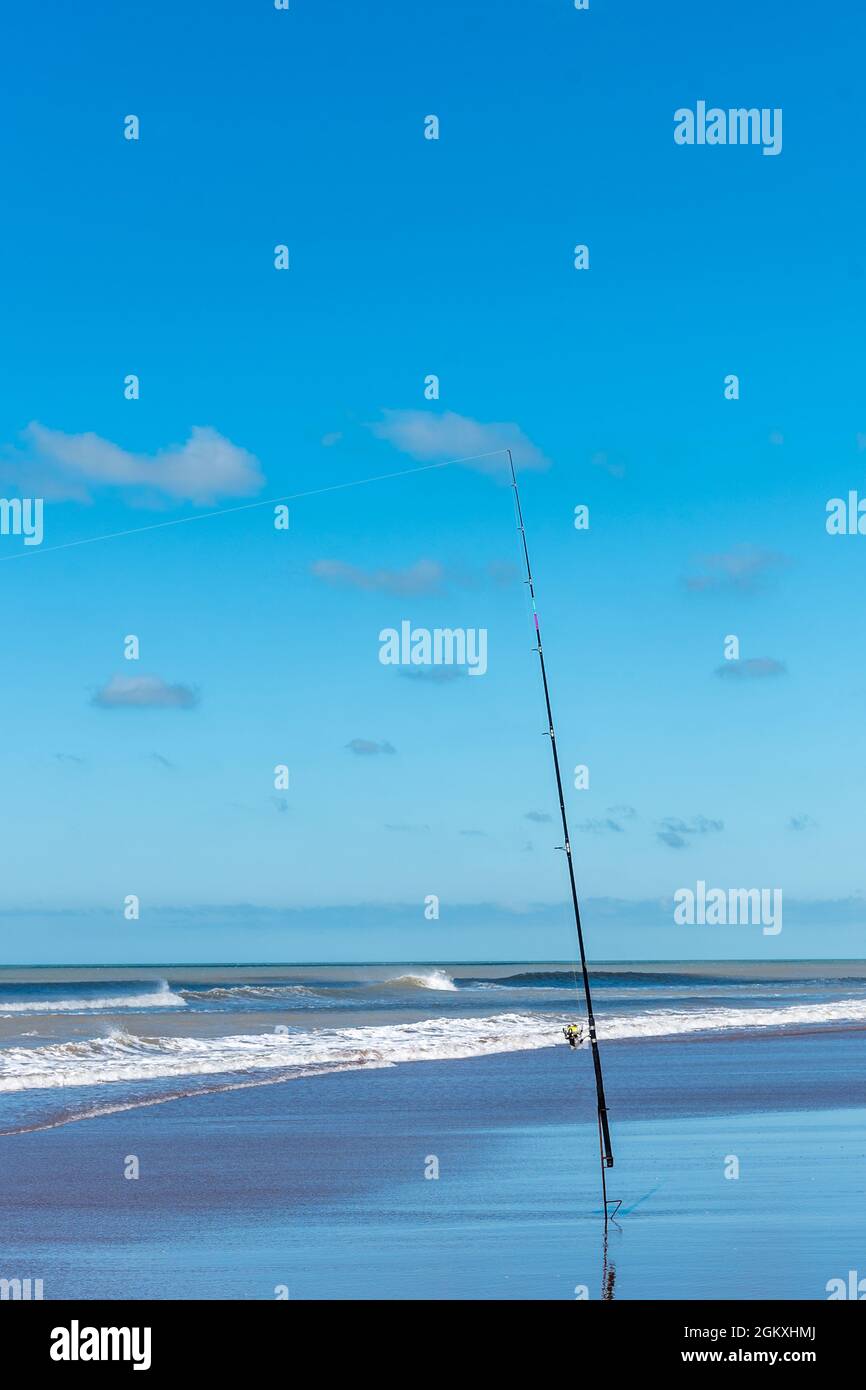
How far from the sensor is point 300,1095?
20172 millimetres

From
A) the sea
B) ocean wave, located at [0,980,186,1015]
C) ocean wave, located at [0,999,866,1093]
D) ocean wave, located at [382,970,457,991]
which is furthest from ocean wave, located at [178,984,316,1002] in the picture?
the sea

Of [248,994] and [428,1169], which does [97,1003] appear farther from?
[428,1169]

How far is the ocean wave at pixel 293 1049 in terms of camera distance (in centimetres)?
2316

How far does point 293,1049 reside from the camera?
91.1ft

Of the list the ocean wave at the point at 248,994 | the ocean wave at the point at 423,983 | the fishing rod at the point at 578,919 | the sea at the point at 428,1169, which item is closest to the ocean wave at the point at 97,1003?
the ocean wave at the point at 248,994

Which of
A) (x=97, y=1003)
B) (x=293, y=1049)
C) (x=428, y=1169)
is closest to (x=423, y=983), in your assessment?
(x=97, y=1003)

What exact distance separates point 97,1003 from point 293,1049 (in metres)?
37.4

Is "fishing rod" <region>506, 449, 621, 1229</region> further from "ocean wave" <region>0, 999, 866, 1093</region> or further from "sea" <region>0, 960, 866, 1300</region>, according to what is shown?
"ocean wave" <region>0, 999, 866, 1093</region>

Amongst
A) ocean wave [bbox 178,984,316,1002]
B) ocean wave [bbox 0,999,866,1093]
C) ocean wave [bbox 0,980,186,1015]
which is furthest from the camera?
ocean wave [bbox 178,984,316,1002]

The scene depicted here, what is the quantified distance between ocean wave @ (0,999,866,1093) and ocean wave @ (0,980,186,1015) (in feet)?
69.2

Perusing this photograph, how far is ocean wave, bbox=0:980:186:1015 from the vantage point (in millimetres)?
54681

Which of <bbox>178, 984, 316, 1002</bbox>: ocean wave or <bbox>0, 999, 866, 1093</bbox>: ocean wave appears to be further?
<bbox>178, 984, 316, 1002</bbox>: ocean wave

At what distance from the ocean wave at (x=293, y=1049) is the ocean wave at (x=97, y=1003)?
21.1 m
